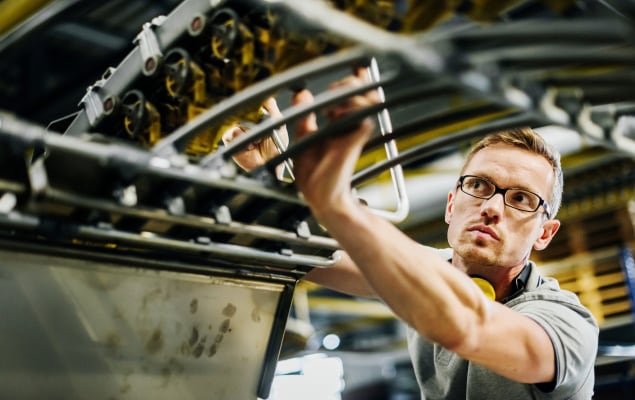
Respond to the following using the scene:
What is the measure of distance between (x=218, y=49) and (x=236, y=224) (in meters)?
0.34

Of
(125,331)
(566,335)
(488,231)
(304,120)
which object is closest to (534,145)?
(488,231)

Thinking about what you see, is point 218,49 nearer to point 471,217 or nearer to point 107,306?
point 107,306

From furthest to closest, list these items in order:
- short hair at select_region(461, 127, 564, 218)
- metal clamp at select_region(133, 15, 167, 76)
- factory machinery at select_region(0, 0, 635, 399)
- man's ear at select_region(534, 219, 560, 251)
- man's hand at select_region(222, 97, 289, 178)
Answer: man's ear at select_region(534, 219, 560, 251) < short hair at select_region(461, 127, 564, 218) < man's hand at select_region(222, 97, 289, 178) < metal clamp at select_region(133, 15, 167, 76) < factory machinery at select_region(0, 0, 635, 399)

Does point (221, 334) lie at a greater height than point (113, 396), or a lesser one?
greater

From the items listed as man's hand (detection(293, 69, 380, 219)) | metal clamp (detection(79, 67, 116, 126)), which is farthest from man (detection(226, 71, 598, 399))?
metal clamp (detection(79, 67, 116, 126))

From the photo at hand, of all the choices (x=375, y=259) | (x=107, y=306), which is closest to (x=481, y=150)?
(x=375, y=259)

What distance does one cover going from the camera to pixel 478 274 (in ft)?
5.71

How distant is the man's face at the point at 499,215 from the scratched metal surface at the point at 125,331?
21.8 inches

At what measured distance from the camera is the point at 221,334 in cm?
128

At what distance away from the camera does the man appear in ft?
3.37

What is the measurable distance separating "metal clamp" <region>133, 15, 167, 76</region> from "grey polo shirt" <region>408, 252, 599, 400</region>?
3.06 ft

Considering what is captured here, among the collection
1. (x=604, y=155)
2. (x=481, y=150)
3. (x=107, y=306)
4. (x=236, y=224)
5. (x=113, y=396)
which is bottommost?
(x=113, y=396)

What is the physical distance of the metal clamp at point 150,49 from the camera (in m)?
1.22

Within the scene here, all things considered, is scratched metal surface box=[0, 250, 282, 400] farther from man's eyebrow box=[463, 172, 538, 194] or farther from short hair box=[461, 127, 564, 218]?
short hair box=[461, 127, 564, 218]
